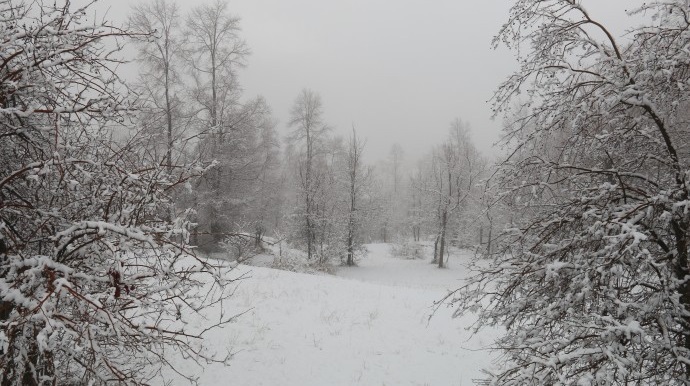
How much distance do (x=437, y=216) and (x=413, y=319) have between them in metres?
19.9

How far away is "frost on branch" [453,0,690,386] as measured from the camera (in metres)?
2.97

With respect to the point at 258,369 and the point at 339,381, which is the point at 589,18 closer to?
the point at 339,381

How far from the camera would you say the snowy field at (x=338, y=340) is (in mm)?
6500

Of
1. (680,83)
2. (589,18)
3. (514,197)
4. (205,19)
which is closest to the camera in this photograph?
(680,83)

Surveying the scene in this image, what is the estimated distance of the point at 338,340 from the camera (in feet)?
26.1

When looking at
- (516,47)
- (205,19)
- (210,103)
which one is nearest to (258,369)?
(516,47)

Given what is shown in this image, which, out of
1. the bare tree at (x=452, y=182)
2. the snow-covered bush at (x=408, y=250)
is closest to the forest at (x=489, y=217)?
the bare tree at (x=452, y=182)

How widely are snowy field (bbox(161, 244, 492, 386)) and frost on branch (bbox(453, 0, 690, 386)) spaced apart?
283cm

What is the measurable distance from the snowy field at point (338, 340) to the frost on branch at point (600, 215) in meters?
2.83

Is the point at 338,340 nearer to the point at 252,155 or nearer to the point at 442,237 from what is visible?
the point at 252,155

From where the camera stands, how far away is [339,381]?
637 centimetres

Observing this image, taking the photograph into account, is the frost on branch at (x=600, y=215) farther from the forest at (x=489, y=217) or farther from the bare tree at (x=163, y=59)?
the bare tree at (x=163, y=59)

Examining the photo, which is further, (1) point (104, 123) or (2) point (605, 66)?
(2) point (605, 66)

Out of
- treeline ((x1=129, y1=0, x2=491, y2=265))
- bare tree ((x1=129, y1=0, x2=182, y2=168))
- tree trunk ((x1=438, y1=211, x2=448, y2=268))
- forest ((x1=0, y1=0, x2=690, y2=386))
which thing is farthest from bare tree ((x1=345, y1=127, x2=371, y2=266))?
forest ((x1=0, y1=0, x2=690, y2=386))
